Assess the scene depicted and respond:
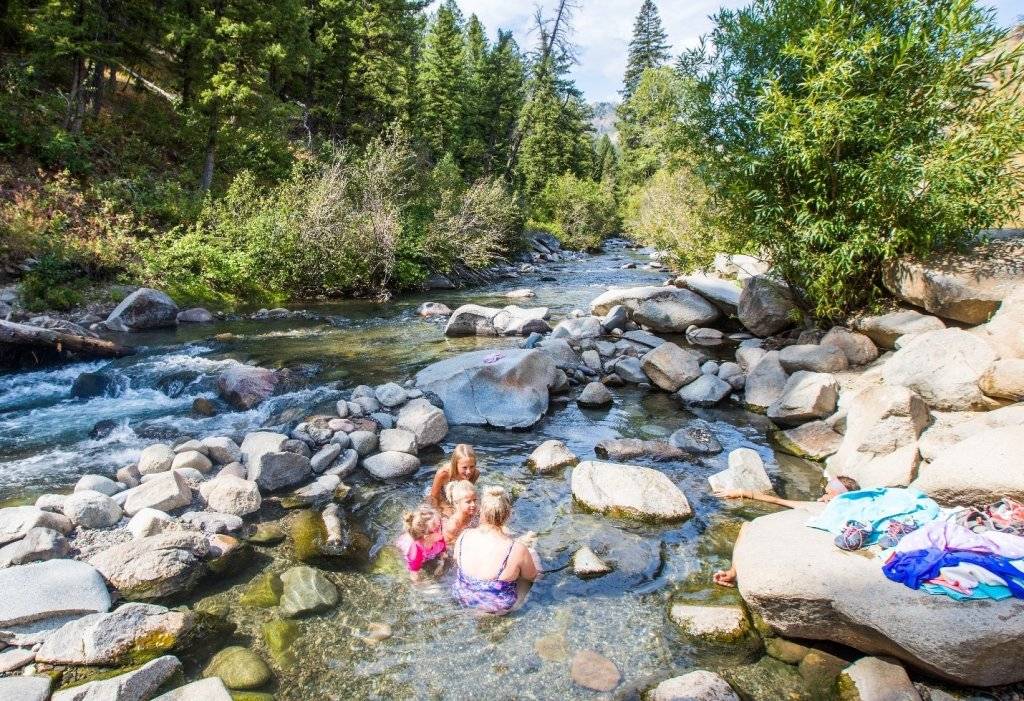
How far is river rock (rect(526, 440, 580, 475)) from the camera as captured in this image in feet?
24.9

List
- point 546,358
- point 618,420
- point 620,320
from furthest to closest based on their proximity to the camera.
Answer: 1. point 620,320
2. point 546,358
3. point 618,420

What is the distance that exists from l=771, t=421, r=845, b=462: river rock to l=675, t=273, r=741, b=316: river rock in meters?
6.00

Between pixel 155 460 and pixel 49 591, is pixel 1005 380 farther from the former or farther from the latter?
pixel 155 460

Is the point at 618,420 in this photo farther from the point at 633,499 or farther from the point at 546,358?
the point at 633,499

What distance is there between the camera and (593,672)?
13.8ft


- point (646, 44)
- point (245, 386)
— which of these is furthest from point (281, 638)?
point (646, 44)

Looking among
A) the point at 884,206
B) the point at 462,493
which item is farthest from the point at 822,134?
the point at 462,493

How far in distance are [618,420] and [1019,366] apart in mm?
5064

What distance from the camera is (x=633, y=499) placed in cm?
644

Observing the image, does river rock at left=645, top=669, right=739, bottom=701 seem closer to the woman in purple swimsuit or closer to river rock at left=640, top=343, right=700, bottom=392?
the woman in purple swimsuit

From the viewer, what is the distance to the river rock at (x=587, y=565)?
212 inches

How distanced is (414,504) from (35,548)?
3360 mm

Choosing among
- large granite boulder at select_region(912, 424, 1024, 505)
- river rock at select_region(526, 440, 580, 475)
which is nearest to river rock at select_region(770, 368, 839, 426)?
large granite boulder at select_region(912, 424, 1024, 505)

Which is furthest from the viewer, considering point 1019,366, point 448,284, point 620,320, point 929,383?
point 448,284
